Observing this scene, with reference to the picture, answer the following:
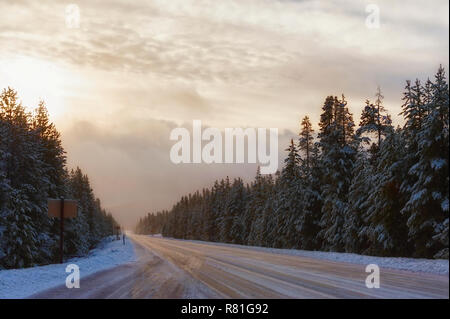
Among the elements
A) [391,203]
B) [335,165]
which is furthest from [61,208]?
[335,165]

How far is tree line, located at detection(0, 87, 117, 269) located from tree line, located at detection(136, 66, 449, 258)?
24.2m

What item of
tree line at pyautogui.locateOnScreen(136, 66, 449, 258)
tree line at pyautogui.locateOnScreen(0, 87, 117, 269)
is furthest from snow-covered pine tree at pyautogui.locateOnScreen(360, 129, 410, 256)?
tree line at pyautogui.locateOnScreen(0, 87, 117, 269)

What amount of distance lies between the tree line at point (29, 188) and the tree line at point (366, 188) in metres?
24.2

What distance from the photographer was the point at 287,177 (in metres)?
51.7

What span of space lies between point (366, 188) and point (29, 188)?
29220 millimetres

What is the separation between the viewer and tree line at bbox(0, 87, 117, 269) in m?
35.6

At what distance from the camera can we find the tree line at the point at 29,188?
3559 cm

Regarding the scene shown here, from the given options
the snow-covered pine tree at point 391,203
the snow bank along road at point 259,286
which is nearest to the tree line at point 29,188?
the snow bank along road at point 259,286

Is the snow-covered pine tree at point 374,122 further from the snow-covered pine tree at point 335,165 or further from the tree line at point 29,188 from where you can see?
the tree line at point 29,188

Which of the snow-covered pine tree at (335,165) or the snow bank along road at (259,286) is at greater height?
the snow-covered pine tree at (335,165)

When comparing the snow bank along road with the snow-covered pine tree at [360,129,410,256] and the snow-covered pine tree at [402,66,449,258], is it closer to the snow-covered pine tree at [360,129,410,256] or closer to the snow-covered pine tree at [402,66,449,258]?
the snow-covered pine tree at [402,66,449,258]

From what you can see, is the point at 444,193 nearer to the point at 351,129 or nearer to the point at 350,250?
the point at 350,250

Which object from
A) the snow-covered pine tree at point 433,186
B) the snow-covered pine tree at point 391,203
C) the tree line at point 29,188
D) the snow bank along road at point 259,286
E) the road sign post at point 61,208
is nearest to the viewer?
the snow bank along road at point 259,286
